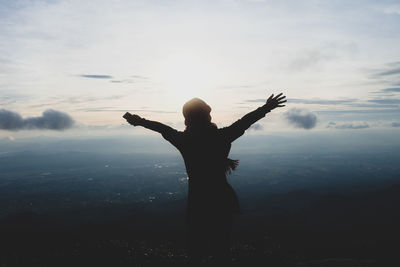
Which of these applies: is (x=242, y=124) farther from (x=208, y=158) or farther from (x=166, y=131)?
(x=166, y=131)

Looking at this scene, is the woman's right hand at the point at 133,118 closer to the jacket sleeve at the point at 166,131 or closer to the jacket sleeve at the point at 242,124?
the jacket sleeve at the point at 166,131

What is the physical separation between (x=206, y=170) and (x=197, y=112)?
3.42ft

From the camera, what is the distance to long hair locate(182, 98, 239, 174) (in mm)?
4645

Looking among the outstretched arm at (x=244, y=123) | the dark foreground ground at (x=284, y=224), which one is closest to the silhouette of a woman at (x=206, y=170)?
the outstretched arm at (x=244, y=123)

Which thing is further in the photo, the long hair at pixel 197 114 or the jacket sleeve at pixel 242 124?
the long hair at pixel 197 114

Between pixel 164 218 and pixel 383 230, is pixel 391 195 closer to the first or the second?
pixel 383 230

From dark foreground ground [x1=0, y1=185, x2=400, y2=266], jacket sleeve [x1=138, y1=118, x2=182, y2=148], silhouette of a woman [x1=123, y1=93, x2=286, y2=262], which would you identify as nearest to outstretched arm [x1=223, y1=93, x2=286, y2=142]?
silhouette of a woman [x1=123, y1=93, x2=286, y2=262]

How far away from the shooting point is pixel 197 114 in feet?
15.3

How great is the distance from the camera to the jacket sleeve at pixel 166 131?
15.5ft

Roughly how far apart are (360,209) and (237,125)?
568ft

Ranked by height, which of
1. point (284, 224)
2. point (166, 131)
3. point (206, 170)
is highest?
point (166, 131)

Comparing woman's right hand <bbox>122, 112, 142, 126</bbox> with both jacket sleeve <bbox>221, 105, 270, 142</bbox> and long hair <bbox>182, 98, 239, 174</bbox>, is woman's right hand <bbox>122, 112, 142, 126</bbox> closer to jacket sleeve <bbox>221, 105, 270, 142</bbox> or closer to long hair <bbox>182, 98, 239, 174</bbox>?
long hair <bbox>182, 98, 239, 174</bbox>

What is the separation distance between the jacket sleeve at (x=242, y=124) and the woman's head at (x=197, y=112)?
392 millimetres

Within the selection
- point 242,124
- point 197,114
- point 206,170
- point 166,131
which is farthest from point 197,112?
point 206,170
